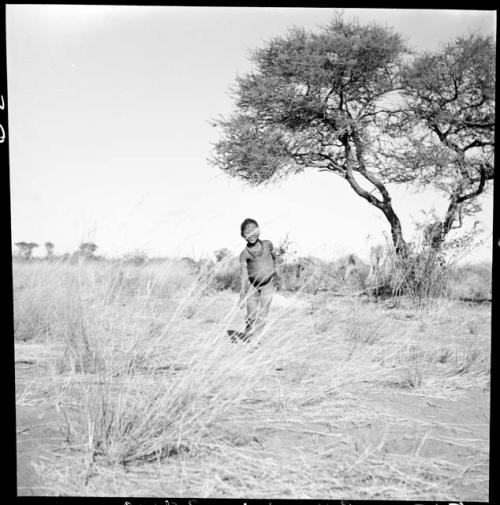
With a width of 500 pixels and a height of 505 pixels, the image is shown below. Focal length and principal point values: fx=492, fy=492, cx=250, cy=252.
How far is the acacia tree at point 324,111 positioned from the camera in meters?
6.09

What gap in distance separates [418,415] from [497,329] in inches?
27.2

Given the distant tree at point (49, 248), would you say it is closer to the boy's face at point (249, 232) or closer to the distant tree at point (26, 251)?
the distant tree at point (26, 251)

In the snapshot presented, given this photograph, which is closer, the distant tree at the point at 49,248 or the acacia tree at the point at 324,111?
the distant tree at the point at 49,248

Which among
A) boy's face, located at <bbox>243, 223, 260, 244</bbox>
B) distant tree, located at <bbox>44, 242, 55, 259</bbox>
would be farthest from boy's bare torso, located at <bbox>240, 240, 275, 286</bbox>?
distant tree, located at <bbox>44, 242, 55, 259</bbox>

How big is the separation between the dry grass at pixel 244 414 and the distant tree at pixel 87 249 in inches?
7.7

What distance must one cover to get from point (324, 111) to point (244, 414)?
4.98 metres

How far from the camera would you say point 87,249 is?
371 centimetres

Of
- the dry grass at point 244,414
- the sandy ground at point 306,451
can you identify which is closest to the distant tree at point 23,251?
the dry grass at point 244,414

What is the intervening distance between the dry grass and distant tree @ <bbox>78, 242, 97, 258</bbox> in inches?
7.7

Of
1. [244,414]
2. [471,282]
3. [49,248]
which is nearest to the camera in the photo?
[244,414]

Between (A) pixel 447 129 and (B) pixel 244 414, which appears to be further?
(A) pixel 447 129

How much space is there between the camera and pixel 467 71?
19.2 ft

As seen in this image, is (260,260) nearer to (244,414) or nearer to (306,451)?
(244,414)

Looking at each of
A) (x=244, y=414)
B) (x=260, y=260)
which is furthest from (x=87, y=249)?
(x=244, y=414)
